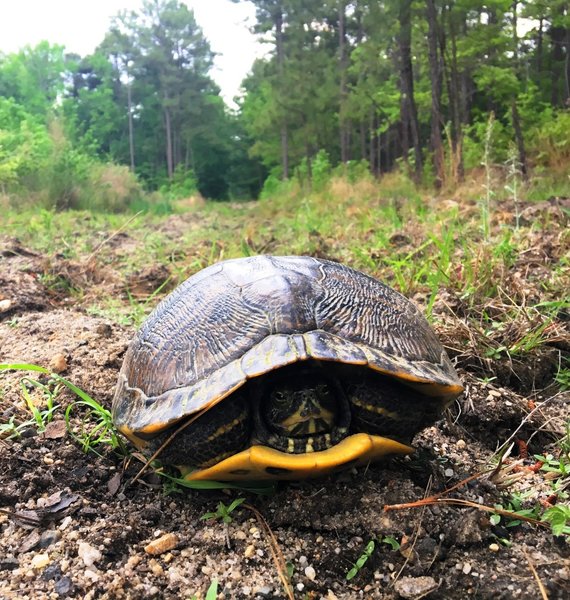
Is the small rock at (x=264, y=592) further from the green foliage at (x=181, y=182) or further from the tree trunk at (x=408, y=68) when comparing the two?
the green foliage at (x=181, y=182)

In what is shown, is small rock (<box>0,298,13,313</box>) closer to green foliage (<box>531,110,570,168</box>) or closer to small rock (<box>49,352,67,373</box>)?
small rock (<box>49,352,67,373</box>)

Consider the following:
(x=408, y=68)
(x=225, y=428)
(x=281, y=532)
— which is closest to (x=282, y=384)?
(x=225, y=428)

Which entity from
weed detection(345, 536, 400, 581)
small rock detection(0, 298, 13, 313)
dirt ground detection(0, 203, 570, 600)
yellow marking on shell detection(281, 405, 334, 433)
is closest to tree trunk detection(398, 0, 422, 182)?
small rock detection(0, 298, 13, 313)

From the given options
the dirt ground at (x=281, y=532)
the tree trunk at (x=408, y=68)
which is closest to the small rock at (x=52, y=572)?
the dirt ground at (x=281, y=532)

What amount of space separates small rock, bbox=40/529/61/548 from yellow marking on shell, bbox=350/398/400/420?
784 mm

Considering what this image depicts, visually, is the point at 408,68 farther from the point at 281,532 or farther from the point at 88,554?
the point at 88,554

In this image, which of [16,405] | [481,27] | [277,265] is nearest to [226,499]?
[277,265]

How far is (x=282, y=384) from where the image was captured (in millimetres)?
1269

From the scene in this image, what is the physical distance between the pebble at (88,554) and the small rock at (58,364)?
38.6 inches

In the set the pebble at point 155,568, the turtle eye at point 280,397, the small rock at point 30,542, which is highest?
the turtle eye at point 280,397

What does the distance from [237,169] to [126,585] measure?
38.2 m

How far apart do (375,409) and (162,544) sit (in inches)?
23.9

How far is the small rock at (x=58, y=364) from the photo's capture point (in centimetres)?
201

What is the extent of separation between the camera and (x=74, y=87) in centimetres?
3734
